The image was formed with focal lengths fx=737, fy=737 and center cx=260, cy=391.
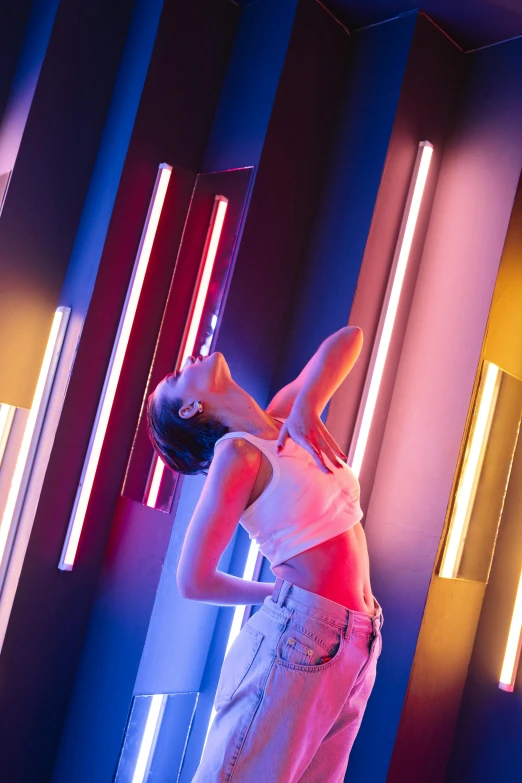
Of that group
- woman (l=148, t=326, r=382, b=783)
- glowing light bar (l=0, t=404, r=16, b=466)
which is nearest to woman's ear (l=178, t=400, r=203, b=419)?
woman (l=148, t=326, r=382, b=783)

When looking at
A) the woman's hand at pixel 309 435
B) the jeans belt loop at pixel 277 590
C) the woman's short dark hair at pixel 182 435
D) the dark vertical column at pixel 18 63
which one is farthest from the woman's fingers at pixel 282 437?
the dark vertical column at pixel 18 63

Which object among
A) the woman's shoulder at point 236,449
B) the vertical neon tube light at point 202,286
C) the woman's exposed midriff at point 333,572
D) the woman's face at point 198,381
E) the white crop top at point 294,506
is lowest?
the woman's exposed midriff at point 333,572

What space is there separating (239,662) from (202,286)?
1.67 meters

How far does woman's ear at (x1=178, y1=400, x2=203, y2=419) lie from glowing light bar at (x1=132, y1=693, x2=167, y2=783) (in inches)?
56.7

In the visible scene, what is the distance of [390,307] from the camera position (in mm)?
3010

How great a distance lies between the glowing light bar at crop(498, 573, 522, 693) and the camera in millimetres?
2752

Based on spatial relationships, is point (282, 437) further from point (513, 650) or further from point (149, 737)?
point (149, 737)

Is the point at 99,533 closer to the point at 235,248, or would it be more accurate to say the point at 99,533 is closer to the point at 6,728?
the point at 6,728

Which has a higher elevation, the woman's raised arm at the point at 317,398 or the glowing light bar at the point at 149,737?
the woman's raised arm at the point at 317,398

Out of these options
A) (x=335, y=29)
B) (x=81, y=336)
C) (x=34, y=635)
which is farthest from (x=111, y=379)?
(x=335, y=29)

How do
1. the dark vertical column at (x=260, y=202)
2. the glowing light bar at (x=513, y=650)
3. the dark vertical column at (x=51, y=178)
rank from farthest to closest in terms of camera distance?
the dark vertical column at (x=51, y=178)
the dark vertical column at (x=260, y=202)
the glowing light bar at (x=513, y=650)

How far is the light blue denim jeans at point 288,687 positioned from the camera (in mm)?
1610

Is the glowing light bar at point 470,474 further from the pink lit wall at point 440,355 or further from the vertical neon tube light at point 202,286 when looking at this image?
the vertical neon tube light at point 202,286

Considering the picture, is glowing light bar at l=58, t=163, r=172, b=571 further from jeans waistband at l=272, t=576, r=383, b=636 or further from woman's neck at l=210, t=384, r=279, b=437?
jeans waistband at l=272, t=576, r=383, b=636
